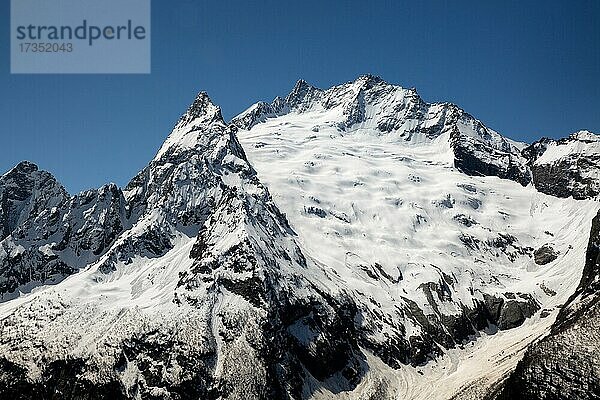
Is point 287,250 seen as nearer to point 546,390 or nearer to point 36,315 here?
point 36,315

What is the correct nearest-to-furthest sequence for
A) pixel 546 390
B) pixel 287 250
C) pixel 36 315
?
pixel 546 390 < pixel 36 315 < pixel 287 250

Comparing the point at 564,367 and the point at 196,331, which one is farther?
the point at 196,331

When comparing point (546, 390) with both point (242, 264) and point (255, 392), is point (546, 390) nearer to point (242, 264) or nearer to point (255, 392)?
point (255, 392)

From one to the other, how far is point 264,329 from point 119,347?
39.4 metres

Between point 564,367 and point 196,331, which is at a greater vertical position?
point 196,331

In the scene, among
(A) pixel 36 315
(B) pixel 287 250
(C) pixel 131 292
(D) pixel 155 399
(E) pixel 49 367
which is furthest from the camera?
(B) pixel 287 250

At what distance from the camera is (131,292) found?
182125 millimetres

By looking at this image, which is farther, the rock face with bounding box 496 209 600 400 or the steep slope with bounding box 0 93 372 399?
the steep slope with bounding box 0 93 372 399

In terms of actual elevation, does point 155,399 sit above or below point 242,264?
below

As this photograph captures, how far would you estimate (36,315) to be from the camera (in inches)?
6718

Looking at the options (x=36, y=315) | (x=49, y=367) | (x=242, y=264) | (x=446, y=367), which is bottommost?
(x=446, y=367)

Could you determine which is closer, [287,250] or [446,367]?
[446,367]

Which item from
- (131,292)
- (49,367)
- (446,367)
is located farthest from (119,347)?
(446,367)

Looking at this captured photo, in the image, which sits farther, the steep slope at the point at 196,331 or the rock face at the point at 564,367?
the steep slope at the point at 196,331
